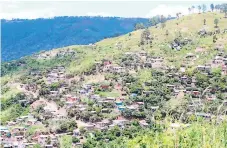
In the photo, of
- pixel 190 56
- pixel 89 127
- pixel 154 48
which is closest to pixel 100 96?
pixel 89 127

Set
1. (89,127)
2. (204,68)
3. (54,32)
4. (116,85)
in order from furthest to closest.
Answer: (54,32) < (204,68) < (116,85) < (89,127)

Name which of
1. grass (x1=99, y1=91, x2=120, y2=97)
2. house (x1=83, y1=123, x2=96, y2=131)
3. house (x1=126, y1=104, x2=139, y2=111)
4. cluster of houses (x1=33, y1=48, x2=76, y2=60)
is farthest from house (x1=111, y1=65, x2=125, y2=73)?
cluster of houses (x1=33, y1=48, x2=76, y2=60)

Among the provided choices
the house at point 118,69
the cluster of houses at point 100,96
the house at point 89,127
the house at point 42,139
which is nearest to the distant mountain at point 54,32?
the cluster of houses at point 100,96

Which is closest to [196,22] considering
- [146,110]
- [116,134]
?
[146,110]

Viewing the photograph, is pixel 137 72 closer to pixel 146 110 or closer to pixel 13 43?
pixel 146 110

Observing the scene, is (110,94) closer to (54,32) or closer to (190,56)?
(190,56)

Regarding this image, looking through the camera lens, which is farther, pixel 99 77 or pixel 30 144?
pixel 99 77
